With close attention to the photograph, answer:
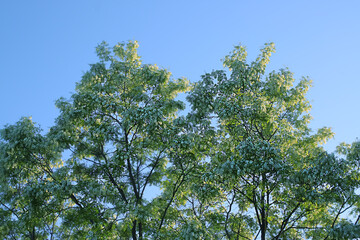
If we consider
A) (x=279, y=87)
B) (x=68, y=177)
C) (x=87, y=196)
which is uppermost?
(x=279, y=87)

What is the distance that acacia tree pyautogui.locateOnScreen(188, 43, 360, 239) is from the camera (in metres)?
13.3

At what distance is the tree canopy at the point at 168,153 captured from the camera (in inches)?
614

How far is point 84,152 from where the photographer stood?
18.2 m

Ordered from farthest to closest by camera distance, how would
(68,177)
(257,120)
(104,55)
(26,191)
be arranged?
(104,55) < (68,177) < (257,120) < (26,191)

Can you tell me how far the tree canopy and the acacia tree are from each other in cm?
7

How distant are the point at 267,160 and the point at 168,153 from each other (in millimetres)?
5484

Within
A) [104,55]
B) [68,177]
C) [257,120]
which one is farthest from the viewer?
[104,55]

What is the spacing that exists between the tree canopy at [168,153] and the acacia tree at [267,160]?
0.07 metres

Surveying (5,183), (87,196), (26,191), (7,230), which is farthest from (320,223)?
(7,230)

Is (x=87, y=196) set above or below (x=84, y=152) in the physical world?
below

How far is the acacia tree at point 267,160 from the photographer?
13336 mm

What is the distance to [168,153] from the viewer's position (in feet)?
56.3

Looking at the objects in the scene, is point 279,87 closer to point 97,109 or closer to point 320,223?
point 320,223

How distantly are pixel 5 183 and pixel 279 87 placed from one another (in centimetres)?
1551
